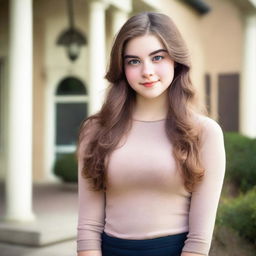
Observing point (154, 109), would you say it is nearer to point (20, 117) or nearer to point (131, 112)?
point (131, 112)

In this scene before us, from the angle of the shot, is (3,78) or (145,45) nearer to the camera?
(145,45)

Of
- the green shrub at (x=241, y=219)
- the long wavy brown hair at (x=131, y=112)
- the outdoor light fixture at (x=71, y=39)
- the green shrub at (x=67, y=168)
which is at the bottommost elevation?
the green shrub at (x=67, y=168)

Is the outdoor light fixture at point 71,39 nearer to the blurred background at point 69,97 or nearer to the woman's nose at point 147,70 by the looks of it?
the blurred background at point 69,97

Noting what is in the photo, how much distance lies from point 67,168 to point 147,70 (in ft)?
24.3

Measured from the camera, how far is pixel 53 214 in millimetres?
6621

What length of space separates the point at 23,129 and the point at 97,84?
1994 mm

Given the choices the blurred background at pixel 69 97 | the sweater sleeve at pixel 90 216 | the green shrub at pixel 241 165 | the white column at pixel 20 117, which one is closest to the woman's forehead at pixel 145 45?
the blurred background at pixel 69 97

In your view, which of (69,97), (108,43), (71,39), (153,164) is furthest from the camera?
(69,97)

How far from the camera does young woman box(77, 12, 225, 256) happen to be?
6.33 feet

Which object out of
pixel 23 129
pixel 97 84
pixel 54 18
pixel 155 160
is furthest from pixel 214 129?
pixel 54 18

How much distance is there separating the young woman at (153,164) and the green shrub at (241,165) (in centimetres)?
643

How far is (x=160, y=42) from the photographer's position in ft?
6.45

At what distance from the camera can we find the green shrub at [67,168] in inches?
361

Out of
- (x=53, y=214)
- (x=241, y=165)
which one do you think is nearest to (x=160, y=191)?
(x=53, y=214)
